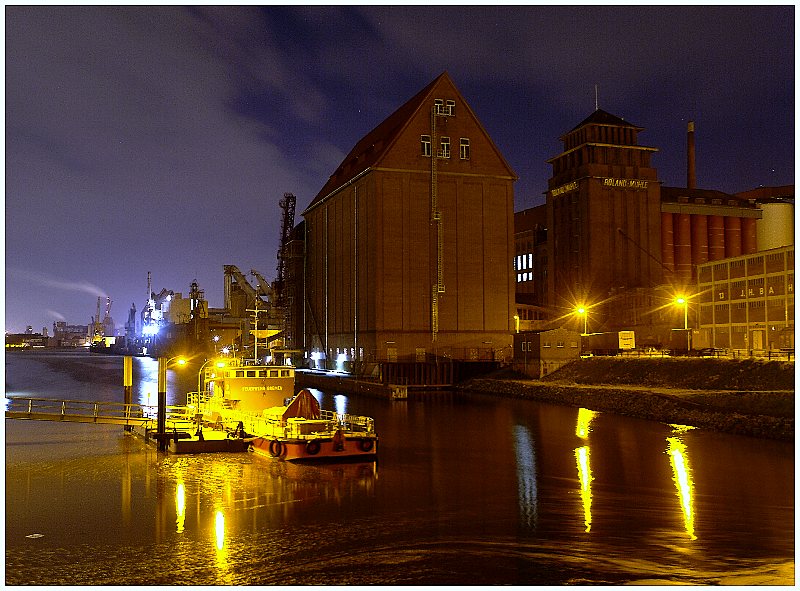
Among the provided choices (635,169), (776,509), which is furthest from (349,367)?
(776,509)

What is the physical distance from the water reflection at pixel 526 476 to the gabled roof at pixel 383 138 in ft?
Answer: 144

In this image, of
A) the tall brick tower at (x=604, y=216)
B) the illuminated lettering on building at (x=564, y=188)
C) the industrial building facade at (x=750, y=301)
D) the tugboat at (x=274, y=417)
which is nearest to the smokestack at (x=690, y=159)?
the tall brick tower at (x=604, y=216)

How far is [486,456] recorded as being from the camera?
3447cm

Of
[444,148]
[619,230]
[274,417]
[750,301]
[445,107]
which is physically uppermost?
[445,107]

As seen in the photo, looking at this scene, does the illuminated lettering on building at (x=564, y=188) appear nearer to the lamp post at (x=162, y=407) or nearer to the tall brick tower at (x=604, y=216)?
the tall brick tower at (x=604, y=216)

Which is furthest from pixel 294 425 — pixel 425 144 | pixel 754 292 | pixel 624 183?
pixel 624 183

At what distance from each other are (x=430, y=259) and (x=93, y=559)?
63.3m

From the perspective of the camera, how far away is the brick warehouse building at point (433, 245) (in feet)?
257

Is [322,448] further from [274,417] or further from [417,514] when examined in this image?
[417,514]

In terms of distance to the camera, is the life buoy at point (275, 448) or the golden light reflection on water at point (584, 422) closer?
the life buoy at point (275, 448)

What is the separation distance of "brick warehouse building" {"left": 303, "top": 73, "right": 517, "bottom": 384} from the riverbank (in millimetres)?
7965

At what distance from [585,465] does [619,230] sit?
7295 centimetres

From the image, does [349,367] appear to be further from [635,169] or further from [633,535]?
[633,535]

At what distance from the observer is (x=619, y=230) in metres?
99.4
